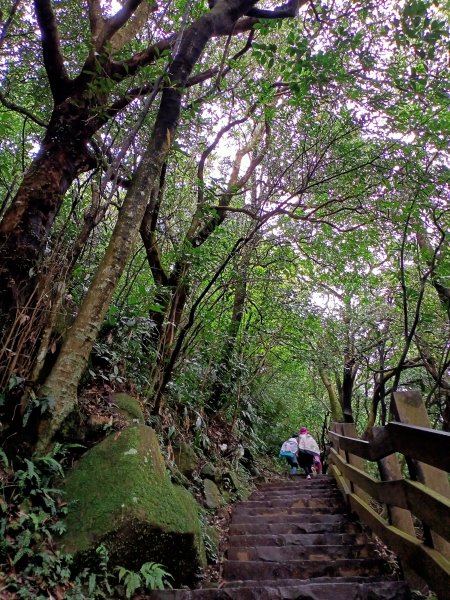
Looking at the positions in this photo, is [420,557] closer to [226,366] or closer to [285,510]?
[285,510]

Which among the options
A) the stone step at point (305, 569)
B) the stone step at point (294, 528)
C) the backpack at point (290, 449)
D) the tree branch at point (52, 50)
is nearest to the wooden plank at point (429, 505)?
the stone step at point (305, 569)

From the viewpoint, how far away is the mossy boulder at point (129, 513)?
3.03 m

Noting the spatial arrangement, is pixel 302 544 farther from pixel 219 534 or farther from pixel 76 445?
pixel 76 445

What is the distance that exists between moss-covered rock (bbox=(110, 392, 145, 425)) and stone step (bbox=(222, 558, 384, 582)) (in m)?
1.76

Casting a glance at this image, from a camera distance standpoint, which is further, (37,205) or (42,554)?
(37,205)

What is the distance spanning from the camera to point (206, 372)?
867 cm

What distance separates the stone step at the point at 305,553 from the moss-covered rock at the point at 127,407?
6.12 feet

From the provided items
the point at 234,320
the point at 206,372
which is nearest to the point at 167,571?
the point at 206,372

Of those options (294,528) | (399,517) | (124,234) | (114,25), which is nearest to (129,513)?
(399,517)

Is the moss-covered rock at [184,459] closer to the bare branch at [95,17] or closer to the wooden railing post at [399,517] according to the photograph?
the wooden railing post at [399,517]

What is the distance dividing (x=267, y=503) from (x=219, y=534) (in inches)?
68.7

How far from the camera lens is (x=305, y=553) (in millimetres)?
4168

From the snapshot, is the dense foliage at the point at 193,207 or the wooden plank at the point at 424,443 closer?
the wooden plank at the point at 424,443

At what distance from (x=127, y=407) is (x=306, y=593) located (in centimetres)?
253
